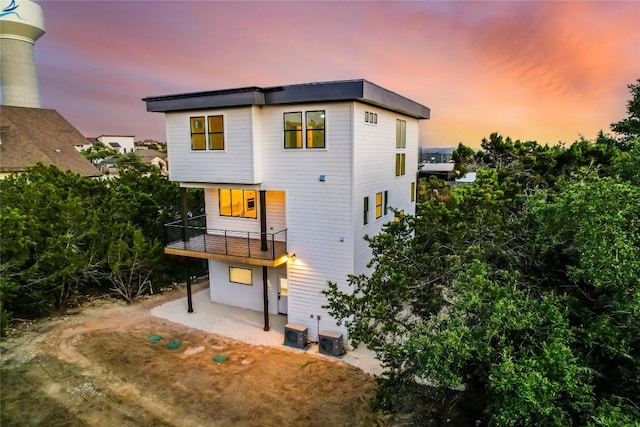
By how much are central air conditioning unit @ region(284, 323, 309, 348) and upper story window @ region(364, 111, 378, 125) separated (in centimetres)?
715

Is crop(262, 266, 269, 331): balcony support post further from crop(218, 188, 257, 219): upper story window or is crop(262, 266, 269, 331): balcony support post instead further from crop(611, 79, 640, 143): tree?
crop(611, 79, 640, 143): tree

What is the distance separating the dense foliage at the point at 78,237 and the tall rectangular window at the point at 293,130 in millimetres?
7652

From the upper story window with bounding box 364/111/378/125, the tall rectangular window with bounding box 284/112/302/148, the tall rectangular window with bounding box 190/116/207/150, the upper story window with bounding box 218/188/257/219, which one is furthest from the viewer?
the upper story window with bounding box 218/188/257/219

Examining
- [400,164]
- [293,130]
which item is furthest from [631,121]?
[293,130]

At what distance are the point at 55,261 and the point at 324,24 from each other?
519 inches

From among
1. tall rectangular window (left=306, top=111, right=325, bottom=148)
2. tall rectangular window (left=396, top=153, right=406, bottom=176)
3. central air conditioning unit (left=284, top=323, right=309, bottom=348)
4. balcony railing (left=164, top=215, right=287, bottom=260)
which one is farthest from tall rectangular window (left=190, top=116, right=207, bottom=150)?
tall rectangular window (left=396, top=153, right=406, bottom=176)

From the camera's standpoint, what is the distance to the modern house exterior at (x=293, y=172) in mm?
10820

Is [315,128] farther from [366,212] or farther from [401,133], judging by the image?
[401,133]

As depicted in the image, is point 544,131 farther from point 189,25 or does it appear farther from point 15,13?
point 15,13

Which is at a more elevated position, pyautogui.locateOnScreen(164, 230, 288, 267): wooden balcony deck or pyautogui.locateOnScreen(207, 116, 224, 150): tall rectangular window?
pyautogui.locateOnScreen(207, 116, 224, 150): tall rectangular window

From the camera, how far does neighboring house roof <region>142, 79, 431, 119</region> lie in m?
10.2

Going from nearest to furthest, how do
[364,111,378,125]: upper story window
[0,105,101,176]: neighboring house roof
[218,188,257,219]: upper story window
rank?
[364,111,378,125]: upper story window → [218,188,257,219]: upper story window → [0,105,101,176]: neighboring house roof

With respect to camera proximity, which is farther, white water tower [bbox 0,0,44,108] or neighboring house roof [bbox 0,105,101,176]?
white water tower [bbox 0,0,44,108]

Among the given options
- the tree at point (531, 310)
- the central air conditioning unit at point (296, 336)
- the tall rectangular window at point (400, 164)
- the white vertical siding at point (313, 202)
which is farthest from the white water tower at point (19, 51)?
the tree at point (531, 310)
